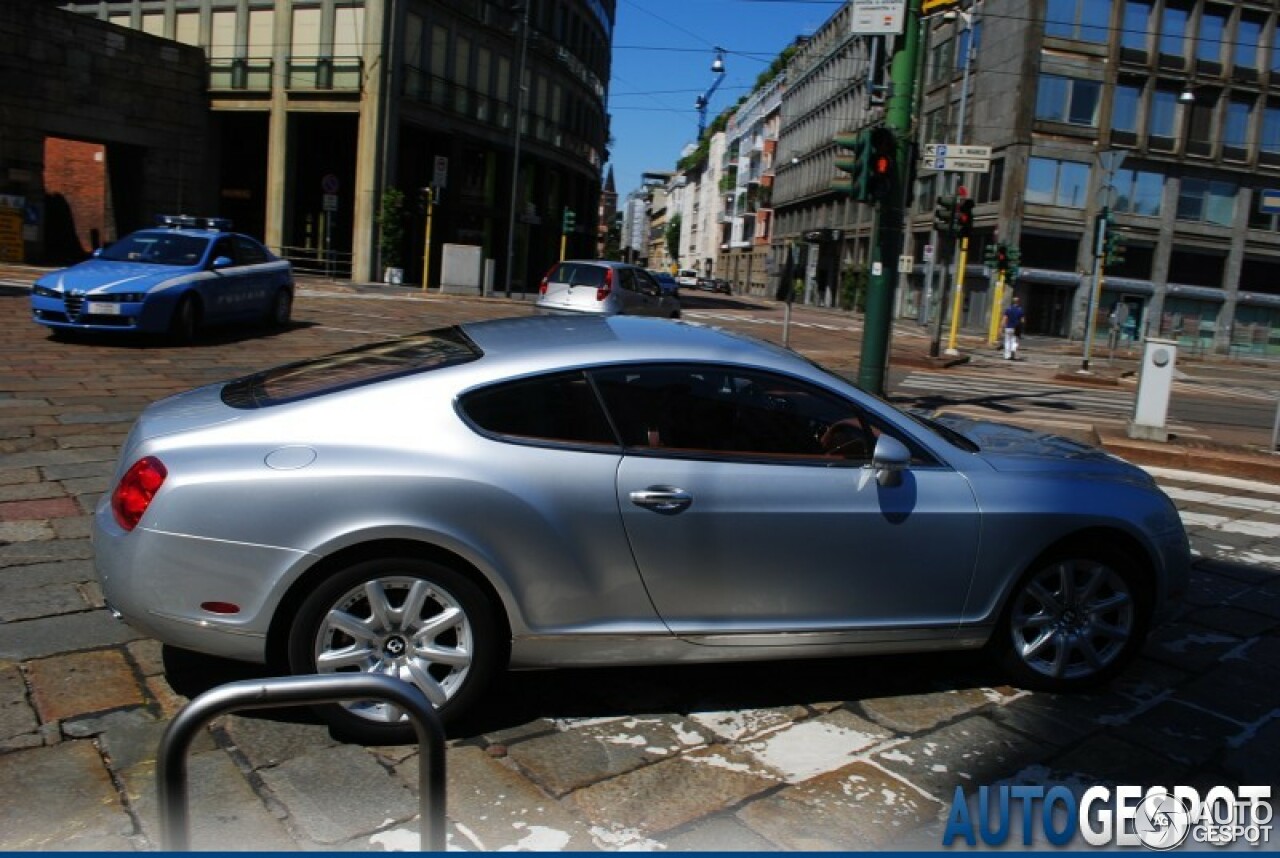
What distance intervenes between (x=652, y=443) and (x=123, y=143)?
38409 mm

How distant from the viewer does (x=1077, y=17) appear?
47.3 m

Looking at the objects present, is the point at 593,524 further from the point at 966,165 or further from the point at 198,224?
the point at 966,165

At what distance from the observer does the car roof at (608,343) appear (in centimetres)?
395

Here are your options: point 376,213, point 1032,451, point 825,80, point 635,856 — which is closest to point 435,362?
point 635,856

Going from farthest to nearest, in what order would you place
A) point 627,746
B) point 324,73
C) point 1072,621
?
point 324,73, point 1072,621, point 627,746

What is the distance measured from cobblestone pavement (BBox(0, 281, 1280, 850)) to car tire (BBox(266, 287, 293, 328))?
11054 mm

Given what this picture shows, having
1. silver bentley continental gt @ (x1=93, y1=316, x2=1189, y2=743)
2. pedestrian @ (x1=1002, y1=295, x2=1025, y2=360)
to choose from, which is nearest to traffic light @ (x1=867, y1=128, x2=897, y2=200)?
silver bentley continental gt @ (x1=93, y1=316, x2=1189, y2=743)

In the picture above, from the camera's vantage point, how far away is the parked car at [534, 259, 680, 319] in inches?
780

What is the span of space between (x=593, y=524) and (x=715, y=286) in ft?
244

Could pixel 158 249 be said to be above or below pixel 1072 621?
above

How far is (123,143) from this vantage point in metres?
36.4

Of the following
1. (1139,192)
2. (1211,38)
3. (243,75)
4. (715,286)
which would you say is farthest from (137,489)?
(715,286)

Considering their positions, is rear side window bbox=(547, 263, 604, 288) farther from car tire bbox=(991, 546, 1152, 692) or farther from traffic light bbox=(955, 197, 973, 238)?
car tire bbox=(991, 546, 1152, 692)

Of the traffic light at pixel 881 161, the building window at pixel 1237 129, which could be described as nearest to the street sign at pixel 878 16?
the traffic light at pixel 881 161
